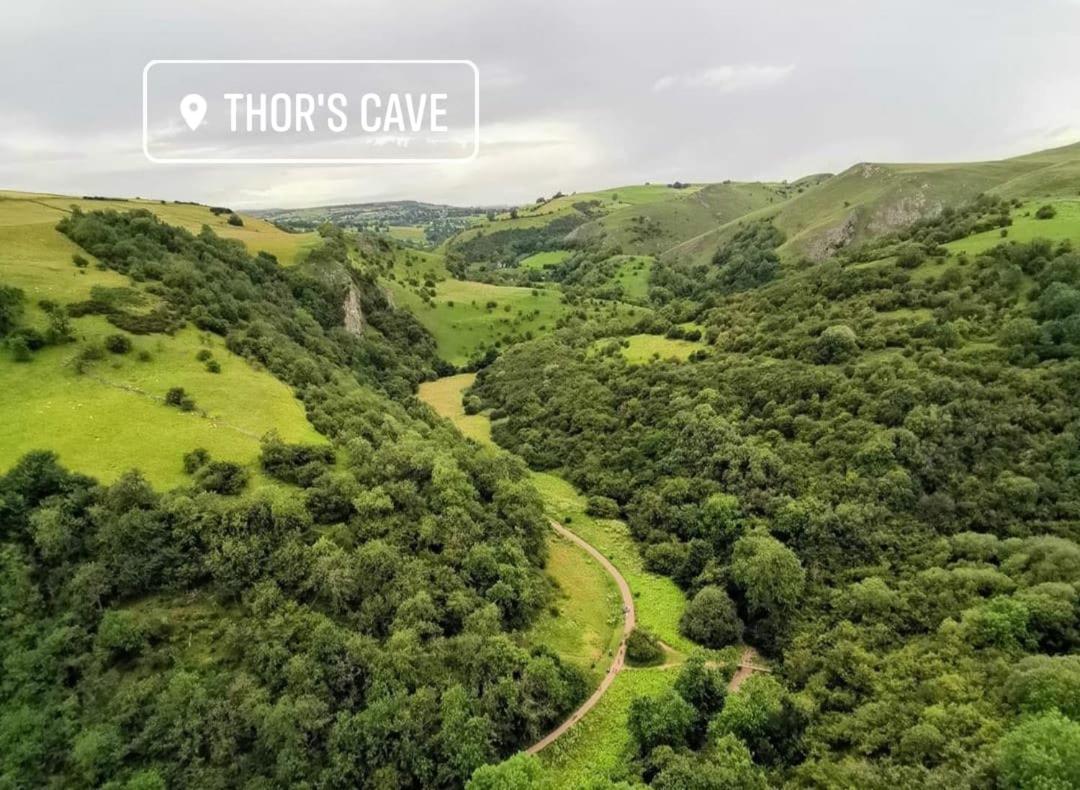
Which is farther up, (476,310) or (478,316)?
(476,310)

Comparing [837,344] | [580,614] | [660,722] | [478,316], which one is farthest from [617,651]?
[478,316]

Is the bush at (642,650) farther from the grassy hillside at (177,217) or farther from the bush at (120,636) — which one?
the grassy hillside at (177,217)

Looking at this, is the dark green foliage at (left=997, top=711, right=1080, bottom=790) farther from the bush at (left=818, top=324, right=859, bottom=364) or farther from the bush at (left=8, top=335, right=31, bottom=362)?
the bush at (left=8, top=335, right=31, bottom=362)

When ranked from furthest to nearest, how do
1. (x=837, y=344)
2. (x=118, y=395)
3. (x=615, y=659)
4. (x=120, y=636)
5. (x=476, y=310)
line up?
(x=476, y=310)
(x=837, y=344)
(x=118, y=395)
(x=615, y=659)
(x=120, y=636)

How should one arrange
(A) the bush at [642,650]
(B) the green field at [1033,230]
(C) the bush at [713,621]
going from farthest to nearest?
(B) the green field at [1033,230] < (C) the bush at [713,621] < (A) the bush at [642,650]

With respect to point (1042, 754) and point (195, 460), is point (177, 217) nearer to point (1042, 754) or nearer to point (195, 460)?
point (195, 460)

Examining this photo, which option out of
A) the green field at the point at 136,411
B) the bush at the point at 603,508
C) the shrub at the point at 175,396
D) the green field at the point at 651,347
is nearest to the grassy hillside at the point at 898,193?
the green field at the point at 651,347

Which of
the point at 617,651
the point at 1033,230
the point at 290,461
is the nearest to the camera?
the point at 290,461
